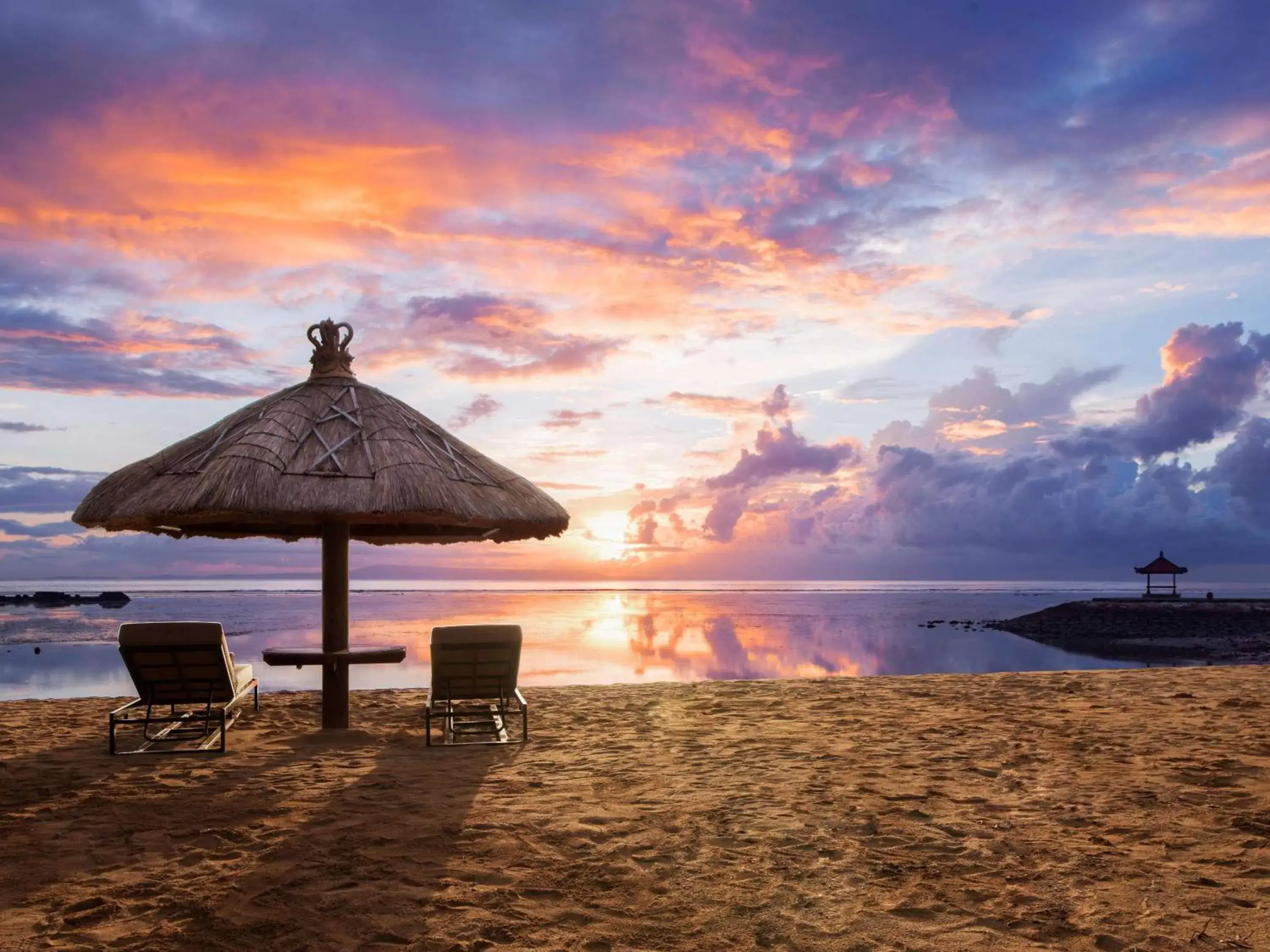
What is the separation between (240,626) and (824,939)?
1391 inches

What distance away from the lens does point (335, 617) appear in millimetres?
7973

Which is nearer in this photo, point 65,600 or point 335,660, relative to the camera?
point 335,660

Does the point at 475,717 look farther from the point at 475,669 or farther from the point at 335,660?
the point at 335,660

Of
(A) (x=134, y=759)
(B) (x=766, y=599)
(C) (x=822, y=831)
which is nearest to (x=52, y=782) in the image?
(A) (x=134, y=759)

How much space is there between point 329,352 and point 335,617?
2.43 meters

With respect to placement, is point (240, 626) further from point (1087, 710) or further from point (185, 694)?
point (1087, 710)

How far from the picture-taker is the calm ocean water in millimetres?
19844

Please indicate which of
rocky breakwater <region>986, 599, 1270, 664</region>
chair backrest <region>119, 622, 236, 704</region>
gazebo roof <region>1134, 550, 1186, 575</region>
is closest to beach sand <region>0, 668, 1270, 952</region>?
chair backrest <region>119, 622, 236, 704</region>

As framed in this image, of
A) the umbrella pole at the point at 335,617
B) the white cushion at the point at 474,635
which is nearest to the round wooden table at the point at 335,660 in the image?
the umbrella pole at the point at 335,617

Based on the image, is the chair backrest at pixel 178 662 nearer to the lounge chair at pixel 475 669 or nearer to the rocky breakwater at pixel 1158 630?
the lounge chair at pixel 475 669

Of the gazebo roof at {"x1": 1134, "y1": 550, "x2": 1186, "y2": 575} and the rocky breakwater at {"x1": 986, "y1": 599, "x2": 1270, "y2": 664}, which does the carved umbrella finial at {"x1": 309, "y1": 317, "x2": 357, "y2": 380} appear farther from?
the gazebo roof at {"x1": 1134, "y1": 550, "x2": 1186, "y2": 575}

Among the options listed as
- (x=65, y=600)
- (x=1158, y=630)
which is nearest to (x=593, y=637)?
(x=1158, y=630)

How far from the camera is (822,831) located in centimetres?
487

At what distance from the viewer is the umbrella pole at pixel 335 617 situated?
794cm
